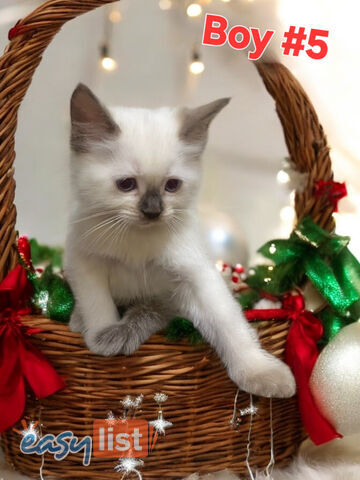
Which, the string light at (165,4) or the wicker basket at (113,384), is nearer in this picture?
the wicker basket at (113,384)

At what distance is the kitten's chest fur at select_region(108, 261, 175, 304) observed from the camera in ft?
3.38

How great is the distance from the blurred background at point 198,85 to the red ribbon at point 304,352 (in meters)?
0.64

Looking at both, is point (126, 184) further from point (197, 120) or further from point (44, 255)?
point (44, 255)

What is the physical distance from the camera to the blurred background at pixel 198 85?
1.77 m

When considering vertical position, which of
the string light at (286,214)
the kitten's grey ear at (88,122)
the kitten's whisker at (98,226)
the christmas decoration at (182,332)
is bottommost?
the string light at (286,214)

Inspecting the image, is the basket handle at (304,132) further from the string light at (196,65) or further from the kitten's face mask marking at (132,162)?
the string light at (196,65)

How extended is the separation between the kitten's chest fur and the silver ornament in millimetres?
324

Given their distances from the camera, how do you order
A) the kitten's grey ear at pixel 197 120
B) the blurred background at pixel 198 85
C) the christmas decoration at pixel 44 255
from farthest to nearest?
1. the blurred background at pixel 198 85
2. the christmas decoration at pixel 44 255
3. the kitten's grey ear at pixel 197 120

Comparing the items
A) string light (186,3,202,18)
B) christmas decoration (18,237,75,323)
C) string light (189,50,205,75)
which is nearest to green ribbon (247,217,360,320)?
christmas decoration (18,237,75,323)

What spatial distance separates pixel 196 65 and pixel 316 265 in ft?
3.30

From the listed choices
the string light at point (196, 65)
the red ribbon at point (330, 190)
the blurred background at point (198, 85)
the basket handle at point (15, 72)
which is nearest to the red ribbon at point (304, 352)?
the red ribbon at point (330, 190)

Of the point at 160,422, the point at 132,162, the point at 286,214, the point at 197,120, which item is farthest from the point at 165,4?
the point at 160,422

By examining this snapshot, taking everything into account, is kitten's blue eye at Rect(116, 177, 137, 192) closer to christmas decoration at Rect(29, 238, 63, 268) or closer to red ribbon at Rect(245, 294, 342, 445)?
red ribbon at Rect(245, 294, 342, 445)

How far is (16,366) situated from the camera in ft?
3.11
